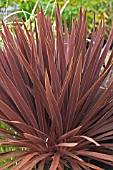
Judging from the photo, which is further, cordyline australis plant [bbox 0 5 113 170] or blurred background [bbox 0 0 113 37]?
blurred background [bbox 0 0 113 37]

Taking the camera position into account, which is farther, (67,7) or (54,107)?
(67,7)

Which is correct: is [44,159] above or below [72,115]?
below

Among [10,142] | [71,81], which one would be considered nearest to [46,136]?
[10,142]

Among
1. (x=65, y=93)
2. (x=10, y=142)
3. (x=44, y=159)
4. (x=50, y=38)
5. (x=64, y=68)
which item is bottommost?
(x=44, y=159)

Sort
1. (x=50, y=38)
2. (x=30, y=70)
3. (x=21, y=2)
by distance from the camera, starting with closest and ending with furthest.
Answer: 1. (x=30, y=70)
2. (x=50, y=38)
3. (x=21, y=2)

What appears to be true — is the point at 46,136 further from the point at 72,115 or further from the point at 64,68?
the point at 64,68

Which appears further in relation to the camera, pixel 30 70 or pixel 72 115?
pixel 72 115

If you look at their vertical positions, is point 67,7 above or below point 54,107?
above

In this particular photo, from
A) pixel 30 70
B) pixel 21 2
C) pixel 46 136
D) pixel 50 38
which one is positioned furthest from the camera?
pixel 21 2

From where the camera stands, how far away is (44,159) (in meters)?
1.89

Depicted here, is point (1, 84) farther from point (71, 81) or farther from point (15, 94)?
point (71, 81)

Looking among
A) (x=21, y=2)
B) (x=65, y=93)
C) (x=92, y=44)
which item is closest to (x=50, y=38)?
(x=92, y=44)

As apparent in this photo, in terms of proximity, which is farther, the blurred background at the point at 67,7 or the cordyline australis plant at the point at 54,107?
the blurred background at the point at 67,7

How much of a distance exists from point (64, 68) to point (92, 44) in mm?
348
